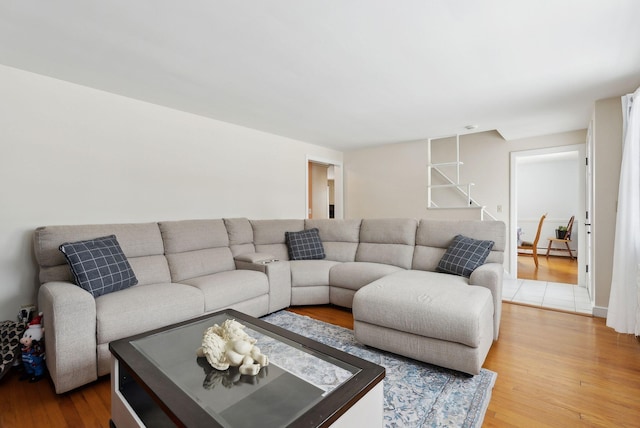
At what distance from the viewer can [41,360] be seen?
199 cm

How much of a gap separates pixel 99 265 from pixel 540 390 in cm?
310

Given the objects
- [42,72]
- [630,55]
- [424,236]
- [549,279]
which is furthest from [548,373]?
[42,72]

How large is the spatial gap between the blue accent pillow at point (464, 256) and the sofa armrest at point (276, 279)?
163 cm

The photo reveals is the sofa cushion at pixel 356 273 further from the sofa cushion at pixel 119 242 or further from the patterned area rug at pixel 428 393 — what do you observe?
the sofa cushion at pixel 119 242

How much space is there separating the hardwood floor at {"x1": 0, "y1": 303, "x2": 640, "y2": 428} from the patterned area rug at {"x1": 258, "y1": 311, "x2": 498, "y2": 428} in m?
0.09

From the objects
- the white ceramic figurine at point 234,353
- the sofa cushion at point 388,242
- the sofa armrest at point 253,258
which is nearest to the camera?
the white ceramic figurine at point 234,353

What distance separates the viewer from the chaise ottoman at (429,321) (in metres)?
1.88

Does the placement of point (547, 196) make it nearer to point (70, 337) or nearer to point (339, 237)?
point (339, 237)

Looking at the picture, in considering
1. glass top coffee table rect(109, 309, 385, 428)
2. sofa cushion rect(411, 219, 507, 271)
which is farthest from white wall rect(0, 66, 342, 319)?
sofa cushion rect(411, 219, 507, 271)

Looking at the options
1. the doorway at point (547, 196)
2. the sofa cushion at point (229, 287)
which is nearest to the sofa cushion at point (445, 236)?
the sofa cushion at point (229, 287)

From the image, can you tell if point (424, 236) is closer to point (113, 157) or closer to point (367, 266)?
point (367, 266)

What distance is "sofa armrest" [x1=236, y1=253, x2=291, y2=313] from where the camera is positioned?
312 centimetres

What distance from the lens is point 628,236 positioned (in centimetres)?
249

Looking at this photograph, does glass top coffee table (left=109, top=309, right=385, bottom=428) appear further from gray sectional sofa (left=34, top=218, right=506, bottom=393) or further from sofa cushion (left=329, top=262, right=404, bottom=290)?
sofa cushion (left=329, top=262, right=404, bottom=290)
